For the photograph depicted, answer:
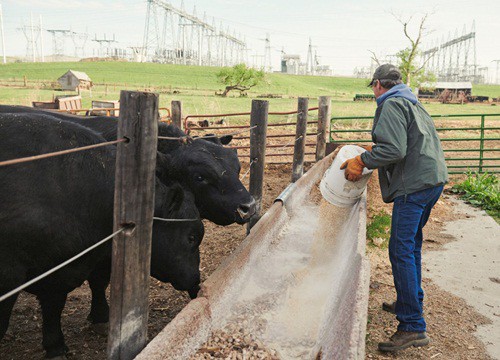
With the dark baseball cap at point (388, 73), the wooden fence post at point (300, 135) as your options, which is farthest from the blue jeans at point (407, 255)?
the wooden fence post at point (300, 135)

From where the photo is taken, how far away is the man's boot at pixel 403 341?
11.6 ft

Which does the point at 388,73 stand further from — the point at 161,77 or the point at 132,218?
the point at 161,77

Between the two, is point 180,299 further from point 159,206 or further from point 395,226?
point 395,226

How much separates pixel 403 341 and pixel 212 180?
205 centimetres

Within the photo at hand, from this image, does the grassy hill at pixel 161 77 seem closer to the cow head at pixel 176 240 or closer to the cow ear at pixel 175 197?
the cow head at pixel 176 240

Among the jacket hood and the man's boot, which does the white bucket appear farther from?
the man's boot

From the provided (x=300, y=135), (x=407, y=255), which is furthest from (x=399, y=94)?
(x=300, y=135)

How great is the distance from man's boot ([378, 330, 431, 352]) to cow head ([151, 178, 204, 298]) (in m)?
1.54

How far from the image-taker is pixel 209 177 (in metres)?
4.14

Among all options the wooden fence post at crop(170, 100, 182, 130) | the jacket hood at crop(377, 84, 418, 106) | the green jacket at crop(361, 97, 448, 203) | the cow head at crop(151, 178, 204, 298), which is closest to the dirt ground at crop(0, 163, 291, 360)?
the cow head at crop(151, 178, 204, 298)

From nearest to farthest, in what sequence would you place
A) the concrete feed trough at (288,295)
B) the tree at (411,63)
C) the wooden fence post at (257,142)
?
the concrete feed trough at (288,295), the wooden fence post at (257,142), the tree at (411,63)

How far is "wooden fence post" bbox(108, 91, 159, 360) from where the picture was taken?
2229 mm

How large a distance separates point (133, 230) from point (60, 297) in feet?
4.24

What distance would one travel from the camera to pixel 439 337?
152 inches
